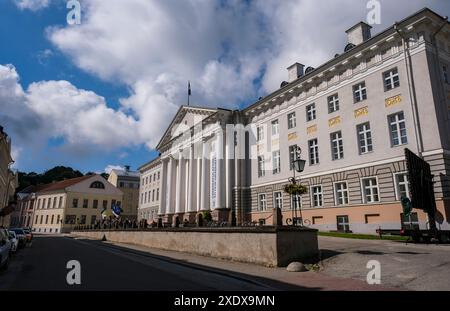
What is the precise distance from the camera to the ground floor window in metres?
21.8

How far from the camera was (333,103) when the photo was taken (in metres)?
29.6

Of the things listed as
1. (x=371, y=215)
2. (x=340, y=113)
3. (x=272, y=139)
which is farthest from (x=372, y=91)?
(x=272, y=139)

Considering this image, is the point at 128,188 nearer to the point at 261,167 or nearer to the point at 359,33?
the point at 261,167

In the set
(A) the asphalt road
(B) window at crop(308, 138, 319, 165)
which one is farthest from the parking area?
(B) window at crop(308, 138, 319, 165)

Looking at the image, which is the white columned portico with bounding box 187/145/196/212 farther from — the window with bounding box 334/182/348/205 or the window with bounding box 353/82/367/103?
the window with bounding box 353/82/367/103

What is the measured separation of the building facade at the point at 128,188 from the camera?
283 ft

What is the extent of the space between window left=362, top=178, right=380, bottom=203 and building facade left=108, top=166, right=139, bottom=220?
2759 inches

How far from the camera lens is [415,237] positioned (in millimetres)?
17688

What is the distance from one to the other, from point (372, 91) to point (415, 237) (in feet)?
41.5

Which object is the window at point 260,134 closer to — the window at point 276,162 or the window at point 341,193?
the window at point 276,162

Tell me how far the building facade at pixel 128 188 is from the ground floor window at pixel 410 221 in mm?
73193

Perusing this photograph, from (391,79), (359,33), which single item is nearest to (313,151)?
(391,79)

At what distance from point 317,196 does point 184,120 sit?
27.6 metres
